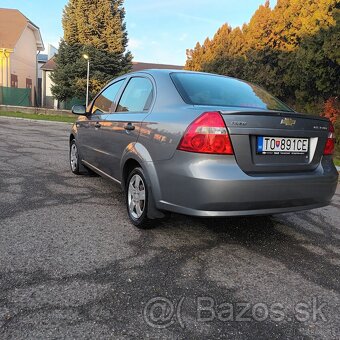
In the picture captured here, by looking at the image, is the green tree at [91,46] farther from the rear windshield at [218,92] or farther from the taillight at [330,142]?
the taillight at [330,142]

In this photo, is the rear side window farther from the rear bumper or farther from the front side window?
the rear bumper

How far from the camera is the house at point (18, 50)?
31359mm

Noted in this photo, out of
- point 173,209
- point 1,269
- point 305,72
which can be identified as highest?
point 305,72

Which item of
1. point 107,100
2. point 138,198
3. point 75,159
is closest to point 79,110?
point 107,100

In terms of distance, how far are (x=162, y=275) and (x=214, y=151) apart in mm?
1046

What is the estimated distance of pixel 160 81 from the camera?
12.6 ft

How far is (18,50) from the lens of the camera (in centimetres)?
3291

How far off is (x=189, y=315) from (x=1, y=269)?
1.47 m

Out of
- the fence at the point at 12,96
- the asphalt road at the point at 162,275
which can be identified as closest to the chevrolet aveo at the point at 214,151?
the asphalt road at the point at 162,275

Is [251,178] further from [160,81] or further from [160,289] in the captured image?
[160,81]

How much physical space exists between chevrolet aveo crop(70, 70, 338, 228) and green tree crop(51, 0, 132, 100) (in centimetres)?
2361

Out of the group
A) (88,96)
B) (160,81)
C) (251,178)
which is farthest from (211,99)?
(88,96)

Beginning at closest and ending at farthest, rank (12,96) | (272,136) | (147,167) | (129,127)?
(272,136)
(147,167)
(129,127)
(12,96)

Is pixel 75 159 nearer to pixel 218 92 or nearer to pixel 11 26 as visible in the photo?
pixel 218 92
